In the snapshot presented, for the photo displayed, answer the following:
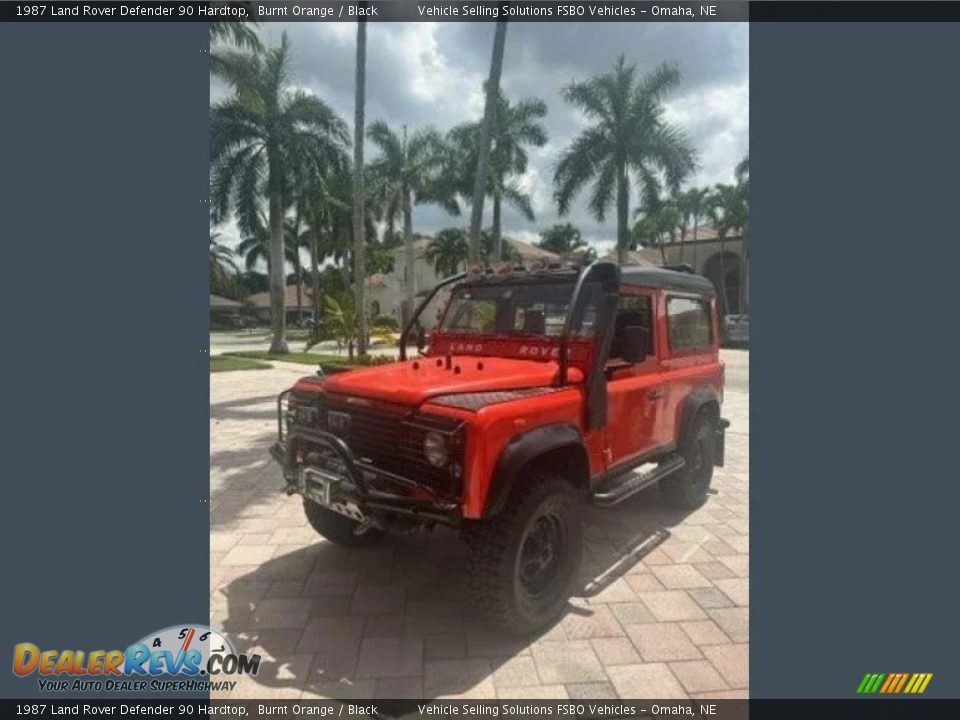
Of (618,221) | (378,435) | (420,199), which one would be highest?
(420,199)

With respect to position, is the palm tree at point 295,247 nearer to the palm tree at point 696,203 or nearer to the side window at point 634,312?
the palm tree at point 696,203

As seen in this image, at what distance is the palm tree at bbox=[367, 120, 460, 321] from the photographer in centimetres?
2773

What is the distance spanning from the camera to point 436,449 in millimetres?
2836

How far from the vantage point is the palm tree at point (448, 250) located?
41331 mm

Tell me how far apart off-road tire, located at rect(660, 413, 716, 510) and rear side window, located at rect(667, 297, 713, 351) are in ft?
2.42

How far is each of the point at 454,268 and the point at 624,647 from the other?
39.7m

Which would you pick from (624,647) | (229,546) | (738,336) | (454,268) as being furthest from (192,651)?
(454,268)

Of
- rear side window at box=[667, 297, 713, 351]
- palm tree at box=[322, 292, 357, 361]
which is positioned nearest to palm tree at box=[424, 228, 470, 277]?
palm tree at box=[322, 292, 357, 361]

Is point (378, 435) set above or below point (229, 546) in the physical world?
above

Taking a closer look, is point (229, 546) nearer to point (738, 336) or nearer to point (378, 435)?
point (378, 435)

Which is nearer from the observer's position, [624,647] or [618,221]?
[624,647]

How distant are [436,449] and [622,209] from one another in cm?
2202

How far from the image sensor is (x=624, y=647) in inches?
122

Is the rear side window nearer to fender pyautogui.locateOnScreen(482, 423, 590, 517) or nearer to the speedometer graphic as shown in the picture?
fender pyautogui.locateOnScreen(482, 423, 590, 517)
